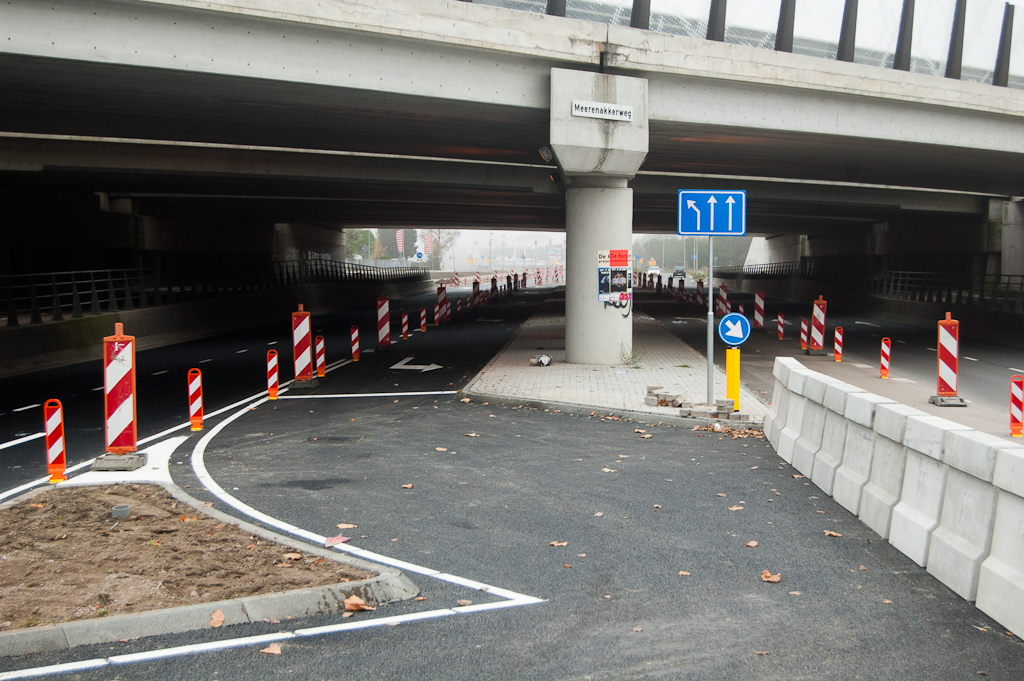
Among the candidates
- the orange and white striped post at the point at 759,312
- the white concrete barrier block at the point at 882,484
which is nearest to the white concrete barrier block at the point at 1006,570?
the white concrete barrier block at the point at 882,484

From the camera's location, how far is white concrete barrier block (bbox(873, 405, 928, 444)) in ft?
20.8

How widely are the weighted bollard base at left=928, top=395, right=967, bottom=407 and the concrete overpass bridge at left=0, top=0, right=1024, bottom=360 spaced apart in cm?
717

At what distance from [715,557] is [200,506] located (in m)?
4.38

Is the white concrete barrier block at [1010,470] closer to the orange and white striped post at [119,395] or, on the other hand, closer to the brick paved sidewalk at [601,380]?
the brick paved sidewalk at [601,380]

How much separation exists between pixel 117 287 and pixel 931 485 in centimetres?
3003

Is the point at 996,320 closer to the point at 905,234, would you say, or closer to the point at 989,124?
the point at 989,124

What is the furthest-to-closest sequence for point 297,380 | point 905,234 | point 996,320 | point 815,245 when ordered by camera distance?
point 815,245
point 905,234
point 996,320
point 297,380

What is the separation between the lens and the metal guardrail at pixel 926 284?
29.2 m

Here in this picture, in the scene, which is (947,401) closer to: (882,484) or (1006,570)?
(882,484)

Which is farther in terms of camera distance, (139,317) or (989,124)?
(139,317)

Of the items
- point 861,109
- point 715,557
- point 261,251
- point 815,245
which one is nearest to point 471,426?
point 715,557

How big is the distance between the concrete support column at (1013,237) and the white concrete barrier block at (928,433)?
112 ft

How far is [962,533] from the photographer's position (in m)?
5.39

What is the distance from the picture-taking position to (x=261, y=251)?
47.9 metres
